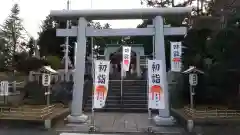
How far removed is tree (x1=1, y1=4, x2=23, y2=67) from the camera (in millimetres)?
36469

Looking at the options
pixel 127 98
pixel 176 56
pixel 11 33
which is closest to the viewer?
pixel 176 56

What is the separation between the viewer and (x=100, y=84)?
11.3 m

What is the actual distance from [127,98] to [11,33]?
27877mm

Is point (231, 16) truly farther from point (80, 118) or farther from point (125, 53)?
point (80, 118)

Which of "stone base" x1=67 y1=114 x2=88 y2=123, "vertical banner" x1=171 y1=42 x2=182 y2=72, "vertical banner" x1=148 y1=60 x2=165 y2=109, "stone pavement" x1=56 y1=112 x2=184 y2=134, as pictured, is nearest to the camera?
"vertical banner" x1=148 y1=60 x2=165 y2=109

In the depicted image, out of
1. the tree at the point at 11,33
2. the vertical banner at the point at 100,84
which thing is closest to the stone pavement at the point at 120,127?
the vertical banner at the point at 100,84

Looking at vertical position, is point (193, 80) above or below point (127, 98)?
above

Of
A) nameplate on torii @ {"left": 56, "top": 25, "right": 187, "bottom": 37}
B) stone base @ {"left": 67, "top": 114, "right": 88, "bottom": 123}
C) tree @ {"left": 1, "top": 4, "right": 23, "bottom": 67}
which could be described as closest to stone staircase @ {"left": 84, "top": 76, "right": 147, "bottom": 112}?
stone base @ {"left": 67, "top": 114, "right": 88, "bottom": 123}

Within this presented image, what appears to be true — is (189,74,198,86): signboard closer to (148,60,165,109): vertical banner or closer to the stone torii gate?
the stone torii gate

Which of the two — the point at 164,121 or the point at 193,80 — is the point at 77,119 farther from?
Result: the point at 193,80

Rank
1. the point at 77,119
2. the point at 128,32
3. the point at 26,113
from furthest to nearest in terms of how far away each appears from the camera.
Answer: the point at 128,32, the point at 77,119, the point at 26,113

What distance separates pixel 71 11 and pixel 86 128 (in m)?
5.13

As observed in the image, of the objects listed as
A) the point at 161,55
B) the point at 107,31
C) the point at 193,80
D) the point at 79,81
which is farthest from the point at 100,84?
the point at 193,80

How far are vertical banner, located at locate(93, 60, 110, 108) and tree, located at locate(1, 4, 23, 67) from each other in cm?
2582
